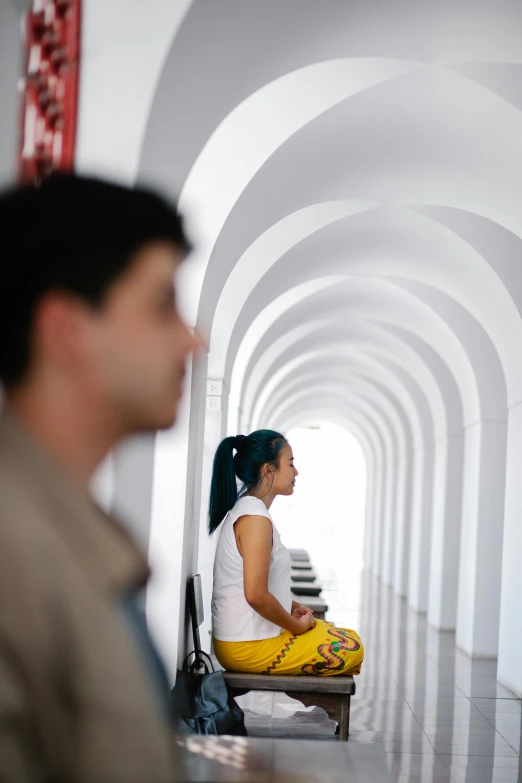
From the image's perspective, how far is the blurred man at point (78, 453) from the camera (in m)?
0.76

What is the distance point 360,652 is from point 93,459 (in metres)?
5.40

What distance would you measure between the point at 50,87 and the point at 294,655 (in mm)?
3837

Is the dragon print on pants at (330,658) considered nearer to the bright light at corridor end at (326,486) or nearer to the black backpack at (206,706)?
the black backpack at (206,706)

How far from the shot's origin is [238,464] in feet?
19.2

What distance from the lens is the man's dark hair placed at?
0.89 metres

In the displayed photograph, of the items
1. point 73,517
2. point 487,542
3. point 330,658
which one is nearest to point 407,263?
point 487,542

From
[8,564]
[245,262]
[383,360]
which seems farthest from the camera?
[383,360]

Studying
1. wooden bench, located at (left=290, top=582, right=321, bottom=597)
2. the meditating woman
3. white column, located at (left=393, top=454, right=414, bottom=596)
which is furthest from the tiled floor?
white column, located at (left=393, top=454, right=414, bottom=596)

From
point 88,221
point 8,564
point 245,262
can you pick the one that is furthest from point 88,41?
point 245,262

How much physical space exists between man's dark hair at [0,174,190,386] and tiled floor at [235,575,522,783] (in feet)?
18.4

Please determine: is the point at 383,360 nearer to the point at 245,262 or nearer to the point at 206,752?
the point at 245,262

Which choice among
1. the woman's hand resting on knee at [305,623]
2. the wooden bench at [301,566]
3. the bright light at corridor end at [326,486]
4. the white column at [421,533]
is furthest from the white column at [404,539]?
the bright light at corridor end at [326,486]

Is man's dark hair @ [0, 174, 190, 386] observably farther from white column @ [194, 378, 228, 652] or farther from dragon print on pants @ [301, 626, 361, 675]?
white column @ [194, 378, 228, 652]

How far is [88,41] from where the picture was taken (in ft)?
11.8
